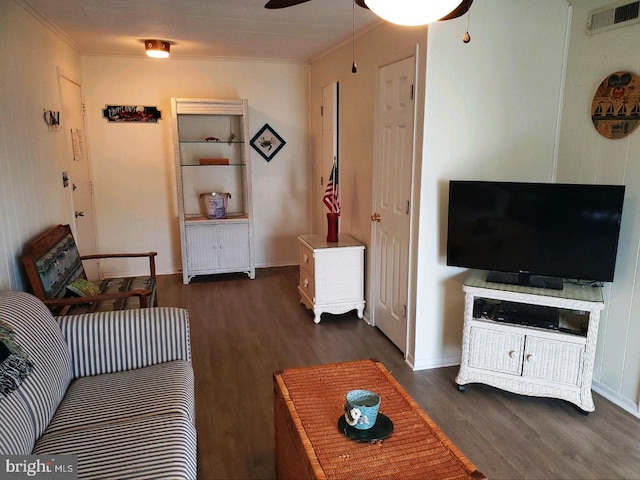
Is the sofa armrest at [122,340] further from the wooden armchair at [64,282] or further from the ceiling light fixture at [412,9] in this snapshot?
the ceiling light fixture at [412,9]

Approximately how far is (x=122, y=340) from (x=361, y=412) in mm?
1330

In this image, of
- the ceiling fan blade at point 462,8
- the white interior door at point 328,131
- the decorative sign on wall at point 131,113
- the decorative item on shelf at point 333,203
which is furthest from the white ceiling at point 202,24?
the ceiling fan blade at point 462,8

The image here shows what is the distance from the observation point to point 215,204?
16.7 feet

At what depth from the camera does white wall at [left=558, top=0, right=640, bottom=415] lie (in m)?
2.61

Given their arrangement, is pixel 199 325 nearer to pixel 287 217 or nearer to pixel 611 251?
pixel 287 217

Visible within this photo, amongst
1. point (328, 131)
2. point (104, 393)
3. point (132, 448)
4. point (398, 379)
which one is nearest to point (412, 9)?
point (132, 448)

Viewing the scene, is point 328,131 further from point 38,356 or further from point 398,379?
point 38,356

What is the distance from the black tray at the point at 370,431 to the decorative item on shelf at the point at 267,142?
419 cm

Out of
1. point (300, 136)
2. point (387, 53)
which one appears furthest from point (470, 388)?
point (300, 136)

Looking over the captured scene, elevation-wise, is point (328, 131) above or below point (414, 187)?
above

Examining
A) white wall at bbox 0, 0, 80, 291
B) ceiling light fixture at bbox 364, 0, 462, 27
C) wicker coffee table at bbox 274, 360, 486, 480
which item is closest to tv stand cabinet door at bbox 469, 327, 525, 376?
wicker coffee table at bbox 274, 360, 486, 480

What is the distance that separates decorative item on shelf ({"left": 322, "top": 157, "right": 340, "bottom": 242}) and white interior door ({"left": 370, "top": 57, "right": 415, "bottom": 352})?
46 centimetres

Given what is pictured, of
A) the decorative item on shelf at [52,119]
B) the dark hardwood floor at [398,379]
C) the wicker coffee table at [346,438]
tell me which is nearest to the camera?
the wicker coffee table at [346,438]

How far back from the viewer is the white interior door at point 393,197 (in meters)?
3.13
